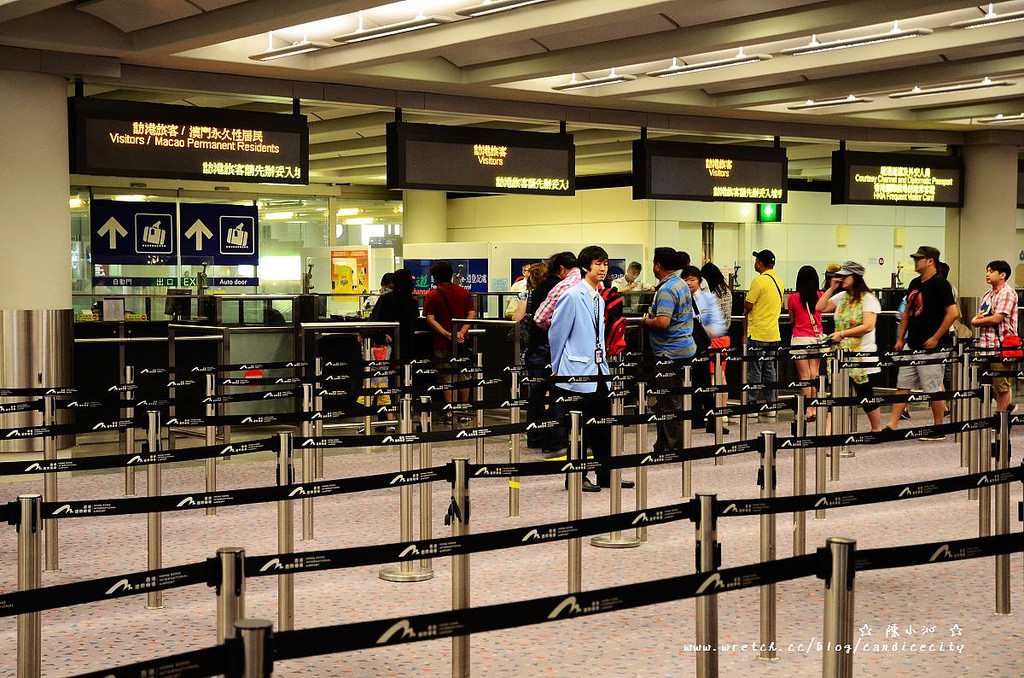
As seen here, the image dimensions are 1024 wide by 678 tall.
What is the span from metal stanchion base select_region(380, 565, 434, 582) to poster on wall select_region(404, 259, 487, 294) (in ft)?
45.9

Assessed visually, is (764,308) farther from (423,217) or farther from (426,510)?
(423,217)

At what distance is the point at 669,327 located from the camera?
35.7 ft

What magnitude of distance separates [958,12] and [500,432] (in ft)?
18.9

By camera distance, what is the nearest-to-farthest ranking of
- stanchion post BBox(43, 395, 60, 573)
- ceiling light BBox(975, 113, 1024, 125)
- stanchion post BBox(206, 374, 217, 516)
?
stanchion post BBox(43, 395, 60, 573) < stanchion post BBox(206, 374, 217, 516) < ceiling light BBox(975, 113, 1024, 125)

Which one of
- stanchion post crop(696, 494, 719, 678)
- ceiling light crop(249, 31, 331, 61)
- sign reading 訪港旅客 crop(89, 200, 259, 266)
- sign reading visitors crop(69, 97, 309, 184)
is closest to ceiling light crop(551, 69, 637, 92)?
sign reading visitors crop(69, 97, 309, 184)

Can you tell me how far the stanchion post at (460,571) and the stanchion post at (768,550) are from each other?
3.81 feet

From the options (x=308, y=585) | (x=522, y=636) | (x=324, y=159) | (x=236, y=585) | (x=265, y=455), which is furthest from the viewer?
(x=324, y=159)

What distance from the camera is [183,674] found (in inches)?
104

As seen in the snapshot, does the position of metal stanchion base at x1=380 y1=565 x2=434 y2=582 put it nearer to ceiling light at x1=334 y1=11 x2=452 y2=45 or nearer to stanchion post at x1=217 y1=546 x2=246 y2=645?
stanchion post at x1=217 y1=546 x2=246 y2=645

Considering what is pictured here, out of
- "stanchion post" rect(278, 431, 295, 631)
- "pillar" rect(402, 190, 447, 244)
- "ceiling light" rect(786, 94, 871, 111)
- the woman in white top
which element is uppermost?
"ceiling light" rect(786, 94, 871, 111)

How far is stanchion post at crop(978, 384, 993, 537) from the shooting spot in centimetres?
688

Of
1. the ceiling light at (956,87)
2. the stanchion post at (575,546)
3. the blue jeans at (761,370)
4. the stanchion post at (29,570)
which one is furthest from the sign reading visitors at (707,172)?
the stanchion post at (29,570)

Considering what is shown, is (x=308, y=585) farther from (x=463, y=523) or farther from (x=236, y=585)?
(x=236, y=585)

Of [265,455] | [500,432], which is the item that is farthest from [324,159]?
Result: [500,432]
